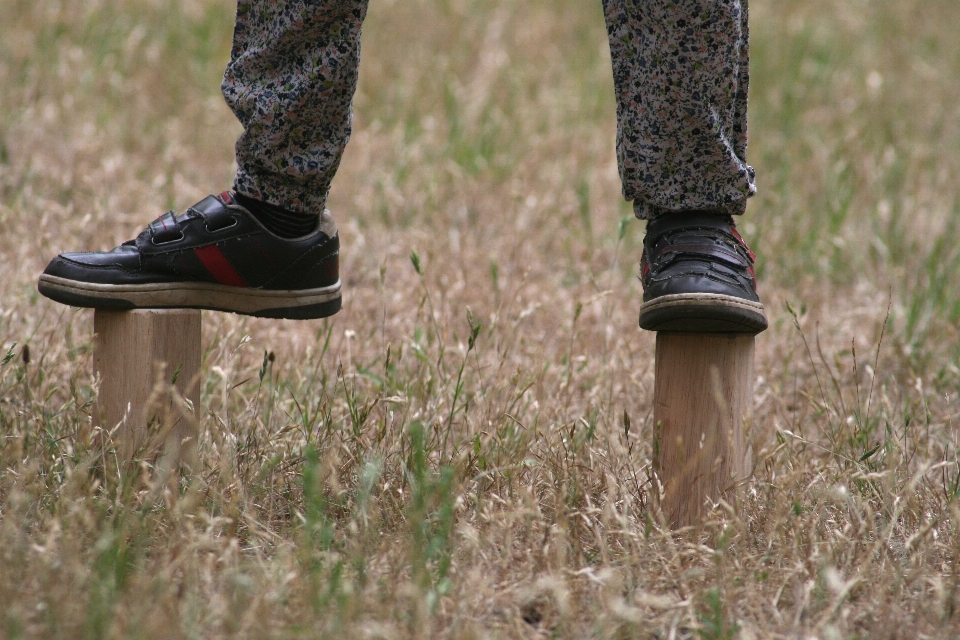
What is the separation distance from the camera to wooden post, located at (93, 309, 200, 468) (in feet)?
5.68

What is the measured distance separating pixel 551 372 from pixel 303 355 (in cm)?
63

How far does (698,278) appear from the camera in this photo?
1.58 meters

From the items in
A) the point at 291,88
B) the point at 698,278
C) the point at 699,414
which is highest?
the point at 291,88

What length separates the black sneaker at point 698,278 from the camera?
1.57m

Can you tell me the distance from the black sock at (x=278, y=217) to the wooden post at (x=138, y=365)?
0.69 ft

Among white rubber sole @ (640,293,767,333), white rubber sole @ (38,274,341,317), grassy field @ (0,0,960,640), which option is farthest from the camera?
white rubber sole @ (38,274,341,317)

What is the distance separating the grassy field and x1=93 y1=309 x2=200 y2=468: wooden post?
6 cm

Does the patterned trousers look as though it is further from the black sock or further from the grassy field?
the grassy field

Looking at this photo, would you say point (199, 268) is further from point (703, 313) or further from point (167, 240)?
point (703, 313)

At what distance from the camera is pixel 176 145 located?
380cm

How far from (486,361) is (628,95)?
3.38 feet

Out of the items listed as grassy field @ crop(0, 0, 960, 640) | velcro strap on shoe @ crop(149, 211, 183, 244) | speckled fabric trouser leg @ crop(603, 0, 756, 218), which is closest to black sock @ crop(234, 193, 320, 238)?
velcro strap on shoe @ crop(149, 211, 183, 244)

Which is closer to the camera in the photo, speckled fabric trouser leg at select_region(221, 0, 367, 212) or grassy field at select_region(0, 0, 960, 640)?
grassy field at select_region(0, 0, 960, 640)

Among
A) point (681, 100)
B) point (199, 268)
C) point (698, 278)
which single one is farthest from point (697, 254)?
point (199, 268)
